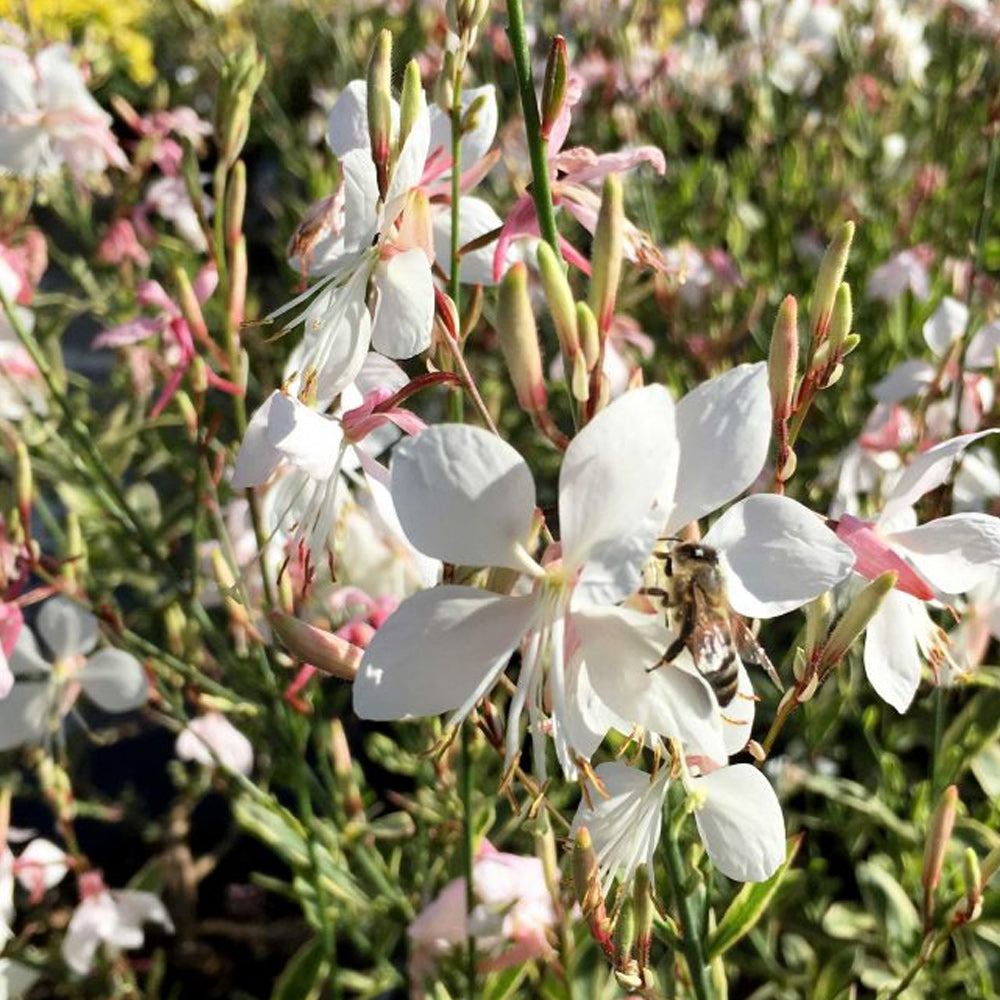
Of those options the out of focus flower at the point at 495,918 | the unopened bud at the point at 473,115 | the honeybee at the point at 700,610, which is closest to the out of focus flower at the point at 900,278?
the out of focus flower at the point at 495,918

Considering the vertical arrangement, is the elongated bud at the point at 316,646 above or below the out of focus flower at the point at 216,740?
above

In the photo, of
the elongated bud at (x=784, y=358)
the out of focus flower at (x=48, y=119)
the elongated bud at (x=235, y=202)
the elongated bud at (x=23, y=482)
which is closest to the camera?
the elongated bud at (x=784, y=358)

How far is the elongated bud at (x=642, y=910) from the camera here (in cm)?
70

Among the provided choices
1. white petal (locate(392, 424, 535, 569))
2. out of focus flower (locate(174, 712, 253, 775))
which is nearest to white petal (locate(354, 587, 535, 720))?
white petal (locate(392, 424, 535, 569))

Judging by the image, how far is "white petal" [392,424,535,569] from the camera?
0.52 m

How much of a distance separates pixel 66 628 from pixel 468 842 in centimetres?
71

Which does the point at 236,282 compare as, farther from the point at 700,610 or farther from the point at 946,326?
the point at 946,326

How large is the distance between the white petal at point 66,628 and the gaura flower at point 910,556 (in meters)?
1.00

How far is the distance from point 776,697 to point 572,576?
107cm

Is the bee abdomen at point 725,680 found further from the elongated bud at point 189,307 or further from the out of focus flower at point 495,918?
the elongated bud at point 189,307

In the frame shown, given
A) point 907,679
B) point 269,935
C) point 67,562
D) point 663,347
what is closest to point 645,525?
point 907,679

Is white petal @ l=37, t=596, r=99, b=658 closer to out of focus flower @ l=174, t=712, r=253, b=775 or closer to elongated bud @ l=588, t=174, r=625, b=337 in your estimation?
out of focus flower @ l=174, t=712, r=253, b=775

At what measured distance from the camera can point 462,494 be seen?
53 cm

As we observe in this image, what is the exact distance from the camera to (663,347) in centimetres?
241
